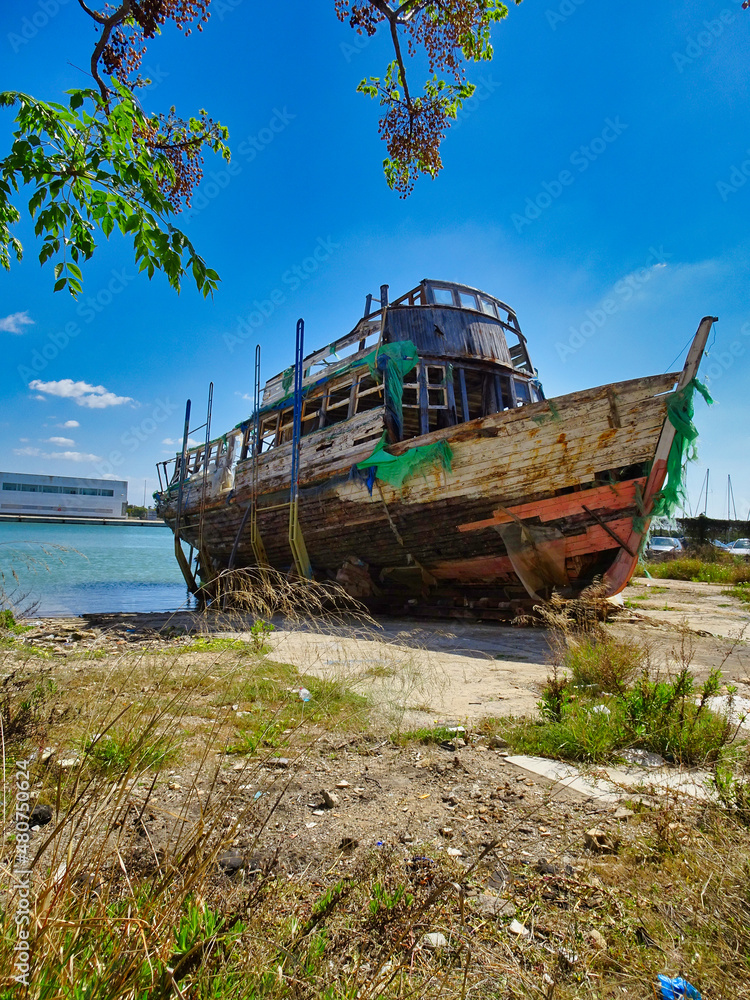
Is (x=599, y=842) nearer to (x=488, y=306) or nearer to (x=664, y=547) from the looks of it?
(x=488, y=306)

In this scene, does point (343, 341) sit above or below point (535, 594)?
above

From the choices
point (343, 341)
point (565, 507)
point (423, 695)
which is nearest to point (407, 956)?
point (423, 695)

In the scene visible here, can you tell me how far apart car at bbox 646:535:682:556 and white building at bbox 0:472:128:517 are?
63.7 m

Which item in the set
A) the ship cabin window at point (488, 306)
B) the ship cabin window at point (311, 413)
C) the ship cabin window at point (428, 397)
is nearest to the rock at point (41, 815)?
the ship cabin window at point (428, 397)

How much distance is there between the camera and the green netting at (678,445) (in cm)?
692

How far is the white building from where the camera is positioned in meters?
58.5

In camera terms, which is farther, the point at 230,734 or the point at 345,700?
the point at 345,700

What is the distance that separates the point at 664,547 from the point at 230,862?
2944 cm

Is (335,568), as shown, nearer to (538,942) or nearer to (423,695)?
(423,695)

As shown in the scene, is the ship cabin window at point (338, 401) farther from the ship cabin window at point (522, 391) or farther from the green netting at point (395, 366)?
the ship cabin window at point (522, 391)

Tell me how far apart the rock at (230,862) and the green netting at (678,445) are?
730 centimetres

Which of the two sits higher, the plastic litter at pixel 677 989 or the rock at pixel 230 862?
the plastic litter at pixel 677 989

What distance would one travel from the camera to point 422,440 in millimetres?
8820

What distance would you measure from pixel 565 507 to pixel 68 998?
7.86m
